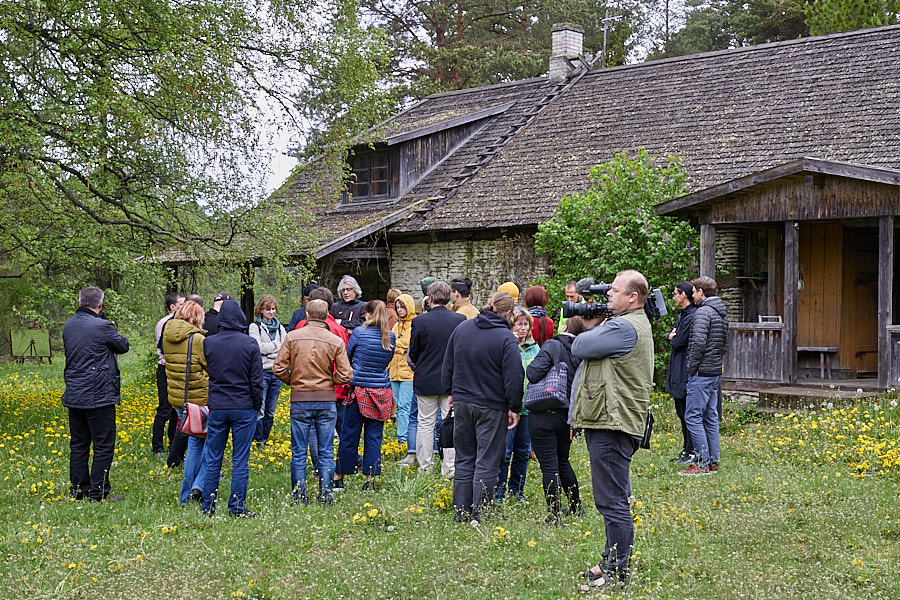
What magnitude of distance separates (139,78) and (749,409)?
946 centimetres

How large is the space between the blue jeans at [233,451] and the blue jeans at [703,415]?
447 cm

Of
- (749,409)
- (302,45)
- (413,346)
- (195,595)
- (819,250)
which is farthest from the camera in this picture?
(819,250)

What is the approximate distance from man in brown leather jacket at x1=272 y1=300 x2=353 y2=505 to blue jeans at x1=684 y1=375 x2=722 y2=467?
3.66 meters

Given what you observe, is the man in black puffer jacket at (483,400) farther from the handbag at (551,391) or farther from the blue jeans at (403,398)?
the blue jeans at (403,398)

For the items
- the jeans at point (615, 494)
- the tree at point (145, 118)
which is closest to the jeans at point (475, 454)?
the jeans at point (615, 494)

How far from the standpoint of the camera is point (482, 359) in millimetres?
6801

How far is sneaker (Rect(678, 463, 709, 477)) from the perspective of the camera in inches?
345

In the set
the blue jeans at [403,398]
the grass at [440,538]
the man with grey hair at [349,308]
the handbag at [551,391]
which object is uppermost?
the man with grey hair at [349,308]

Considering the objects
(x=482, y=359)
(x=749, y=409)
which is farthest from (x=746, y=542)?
(x=749, y=409)

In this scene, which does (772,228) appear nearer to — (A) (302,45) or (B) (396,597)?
(A) (302,45)

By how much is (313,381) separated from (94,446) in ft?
6.95

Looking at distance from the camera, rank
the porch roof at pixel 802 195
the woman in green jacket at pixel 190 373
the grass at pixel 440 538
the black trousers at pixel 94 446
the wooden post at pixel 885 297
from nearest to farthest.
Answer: the grass at pixel 440 538 → the woman in green jacket at pixel 190 373 → the black trousers at pixel 94 446 → the porch roof at pixel 802 195 → the wooden post at pixel 885 297

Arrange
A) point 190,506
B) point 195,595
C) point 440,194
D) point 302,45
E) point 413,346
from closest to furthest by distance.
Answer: point 195,595
point 190,506
point 413,346
point 302,45
point 440,194

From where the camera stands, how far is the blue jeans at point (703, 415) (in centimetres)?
891
